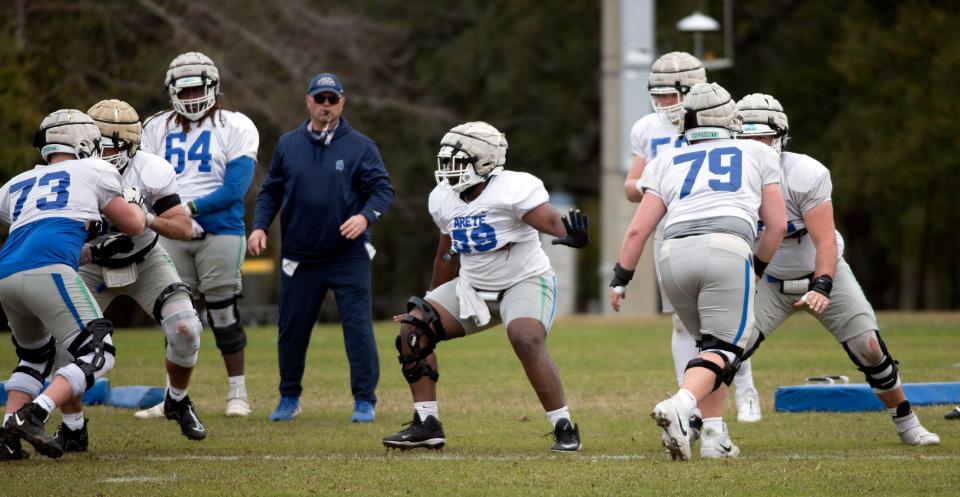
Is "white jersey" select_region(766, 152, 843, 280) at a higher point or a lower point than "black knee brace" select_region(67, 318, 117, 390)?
higher

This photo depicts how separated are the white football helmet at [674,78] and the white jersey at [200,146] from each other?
2769 mm

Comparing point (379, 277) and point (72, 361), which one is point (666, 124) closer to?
point (72, 361)

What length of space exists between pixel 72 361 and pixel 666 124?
14.2 feet

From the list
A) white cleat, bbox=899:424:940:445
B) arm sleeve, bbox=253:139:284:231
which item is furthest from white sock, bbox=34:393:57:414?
white cleat, bbox=899:424:940:445

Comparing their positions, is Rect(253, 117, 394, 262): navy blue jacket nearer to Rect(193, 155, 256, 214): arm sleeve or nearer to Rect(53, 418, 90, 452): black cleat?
Rect(193, 155, 256, 214): arm sleeve

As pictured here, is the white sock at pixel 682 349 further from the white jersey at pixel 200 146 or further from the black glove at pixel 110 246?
the black glove at pixel 110 246

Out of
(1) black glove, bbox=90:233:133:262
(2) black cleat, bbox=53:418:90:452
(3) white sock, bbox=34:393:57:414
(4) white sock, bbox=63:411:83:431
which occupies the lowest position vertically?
(2) black cleat, bbox=53:418:90:452

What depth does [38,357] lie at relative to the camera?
348 inches

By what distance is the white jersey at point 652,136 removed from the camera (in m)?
10.7

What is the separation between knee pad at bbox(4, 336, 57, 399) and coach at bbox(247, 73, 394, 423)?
201cm

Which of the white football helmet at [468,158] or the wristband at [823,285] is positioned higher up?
the white football helmet at [468,158]

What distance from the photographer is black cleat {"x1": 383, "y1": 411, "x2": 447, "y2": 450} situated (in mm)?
9047

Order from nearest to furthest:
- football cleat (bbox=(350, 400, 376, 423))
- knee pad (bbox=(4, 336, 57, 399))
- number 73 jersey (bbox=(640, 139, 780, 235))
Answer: number 73 jersey (bbox=(640, 139, 780, 235)) → knee pad (bbox=(4, 336, 57, 399)) → football cleat (bbox=(350, 400, 376, 423))

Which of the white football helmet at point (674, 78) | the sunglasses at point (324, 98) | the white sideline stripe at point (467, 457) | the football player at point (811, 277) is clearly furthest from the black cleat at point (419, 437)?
the white football helmet at point (674, 78)
